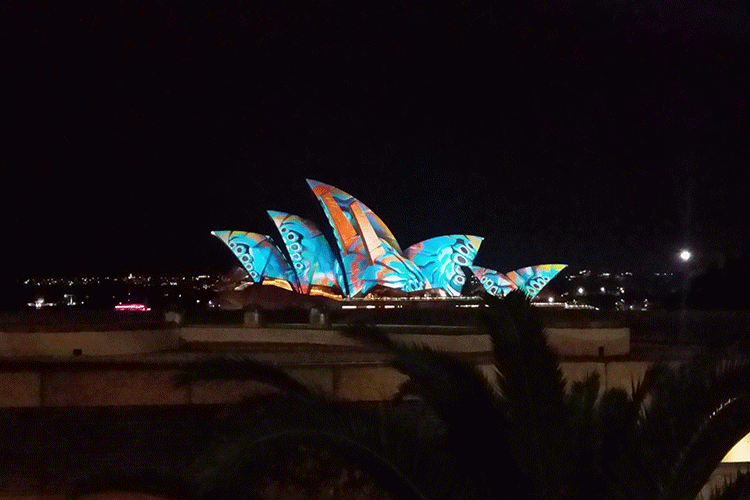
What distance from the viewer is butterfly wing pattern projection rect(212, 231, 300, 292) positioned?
135 feet

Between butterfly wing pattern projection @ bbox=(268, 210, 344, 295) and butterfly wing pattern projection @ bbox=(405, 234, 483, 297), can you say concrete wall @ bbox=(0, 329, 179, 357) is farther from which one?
butterfly wing pattern projection @ bbox=(405, 234, 483, 297)

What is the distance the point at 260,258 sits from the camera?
41.2 meters

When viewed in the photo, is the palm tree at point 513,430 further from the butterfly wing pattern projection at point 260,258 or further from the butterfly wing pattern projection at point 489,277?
the butterfly wing pattern projection at point 489,277

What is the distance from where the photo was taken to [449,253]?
1635 inches

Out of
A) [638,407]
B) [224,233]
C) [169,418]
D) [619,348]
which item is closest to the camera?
[638,407]

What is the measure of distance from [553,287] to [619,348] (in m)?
58.6

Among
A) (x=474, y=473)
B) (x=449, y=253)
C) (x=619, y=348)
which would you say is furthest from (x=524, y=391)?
(x=449, y=253)

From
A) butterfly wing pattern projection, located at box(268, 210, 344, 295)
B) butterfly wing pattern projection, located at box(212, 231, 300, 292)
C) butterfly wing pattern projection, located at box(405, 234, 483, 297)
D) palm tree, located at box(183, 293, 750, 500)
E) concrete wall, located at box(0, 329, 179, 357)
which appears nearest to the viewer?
palm tree, located at box(183, 293, 750, 500)

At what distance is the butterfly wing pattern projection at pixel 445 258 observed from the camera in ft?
135

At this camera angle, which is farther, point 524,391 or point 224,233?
point 224,233

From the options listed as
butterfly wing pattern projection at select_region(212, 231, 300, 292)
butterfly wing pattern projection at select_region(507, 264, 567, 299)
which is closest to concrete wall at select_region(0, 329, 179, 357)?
butterfly wing pattern projection at select_region(212, 231, 300, 292)

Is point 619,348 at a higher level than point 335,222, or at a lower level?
lower

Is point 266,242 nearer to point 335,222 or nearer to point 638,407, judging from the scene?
point 335,222

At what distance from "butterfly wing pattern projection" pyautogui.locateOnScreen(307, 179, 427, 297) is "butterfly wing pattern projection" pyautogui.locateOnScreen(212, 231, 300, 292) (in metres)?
Result: 3.30
